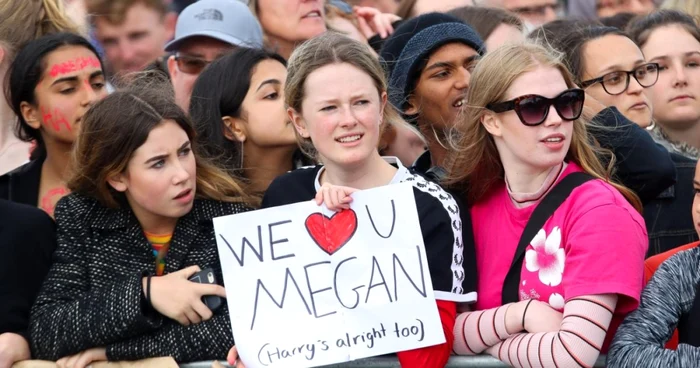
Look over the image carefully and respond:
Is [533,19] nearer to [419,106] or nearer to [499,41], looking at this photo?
[499,41]

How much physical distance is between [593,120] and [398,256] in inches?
41.5

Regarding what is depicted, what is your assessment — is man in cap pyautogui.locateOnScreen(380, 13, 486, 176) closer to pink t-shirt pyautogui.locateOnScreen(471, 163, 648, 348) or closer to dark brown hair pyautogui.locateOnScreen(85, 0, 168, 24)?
pink t-shirt pyautogui.locateOnScreen(471, 163, 648, 348)

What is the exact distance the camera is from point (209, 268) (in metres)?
4.80

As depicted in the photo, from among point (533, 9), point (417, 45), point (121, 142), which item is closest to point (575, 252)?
point (417, 45)

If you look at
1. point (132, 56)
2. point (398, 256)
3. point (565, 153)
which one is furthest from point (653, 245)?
point (132, 56)

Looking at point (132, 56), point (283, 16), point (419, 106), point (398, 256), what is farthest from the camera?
point (132, 56)

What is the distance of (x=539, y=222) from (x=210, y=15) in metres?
2.97

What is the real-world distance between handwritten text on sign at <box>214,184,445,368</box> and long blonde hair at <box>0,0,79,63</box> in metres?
2.45

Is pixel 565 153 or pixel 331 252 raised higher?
pixel 565 153

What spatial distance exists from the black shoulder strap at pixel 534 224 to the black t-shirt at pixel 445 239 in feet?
0.47

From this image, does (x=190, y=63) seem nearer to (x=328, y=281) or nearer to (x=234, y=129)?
(x=234, y=129)

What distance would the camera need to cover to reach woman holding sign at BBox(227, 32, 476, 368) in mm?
4414

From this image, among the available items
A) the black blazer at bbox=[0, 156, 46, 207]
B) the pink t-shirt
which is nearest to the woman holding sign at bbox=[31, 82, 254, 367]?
the black blazer at bbox=[0, 156, 46, 207]

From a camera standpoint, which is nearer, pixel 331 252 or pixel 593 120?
pixel 331 252
